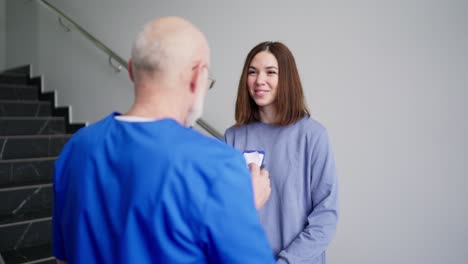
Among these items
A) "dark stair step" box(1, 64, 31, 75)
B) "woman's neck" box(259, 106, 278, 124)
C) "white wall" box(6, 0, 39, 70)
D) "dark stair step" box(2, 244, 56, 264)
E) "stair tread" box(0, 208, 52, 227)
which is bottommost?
"dark stair step" box(2, 244, 56, 264)

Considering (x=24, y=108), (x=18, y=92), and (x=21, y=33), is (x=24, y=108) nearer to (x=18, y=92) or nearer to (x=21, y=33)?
(x=18, y=92)

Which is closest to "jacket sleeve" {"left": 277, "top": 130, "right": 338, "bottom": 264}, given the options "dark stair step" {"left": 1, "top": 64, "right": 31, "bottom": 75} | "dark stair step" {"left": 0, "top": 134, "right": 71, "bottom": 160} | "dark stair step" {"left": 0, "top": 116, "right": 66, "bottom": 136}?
"dark stair step" {"left": 0, "top": 134, "right": 71, "bottom": 160}

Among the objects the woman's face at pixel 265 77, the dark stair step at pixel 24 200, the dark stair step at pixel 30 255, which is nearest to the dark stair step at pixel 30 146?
the dark stair step at pixel 24 200

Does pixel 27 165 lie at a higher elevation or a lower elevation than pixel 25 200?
higher

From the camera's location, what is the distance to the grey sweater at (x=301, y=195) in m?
1.22

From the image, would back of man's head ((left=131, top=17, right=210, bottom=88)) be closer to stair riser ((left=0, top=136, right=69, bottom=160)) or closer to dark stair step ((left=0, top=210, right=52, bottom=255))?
dark stair step ((left=0, top=210, right=52, bottom=255))

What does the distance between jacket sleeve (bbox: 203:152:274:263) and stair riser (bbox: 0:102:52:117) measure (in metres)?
3.85

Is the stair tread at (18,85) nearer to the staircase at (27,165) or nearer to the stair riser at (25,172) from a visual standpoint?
the staircase at (27,165)

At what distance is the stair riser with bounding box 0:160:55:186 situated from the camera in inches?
117

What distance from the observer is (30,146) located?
337 cm

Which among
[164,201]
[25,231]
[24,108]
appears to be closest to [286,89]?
[164,201]

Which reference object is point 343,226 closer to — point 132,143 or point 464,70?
point 464,70

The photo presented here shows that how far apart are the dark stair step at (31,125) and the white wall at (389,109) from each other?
2.46 metres

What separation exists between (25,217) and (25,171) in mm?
626
